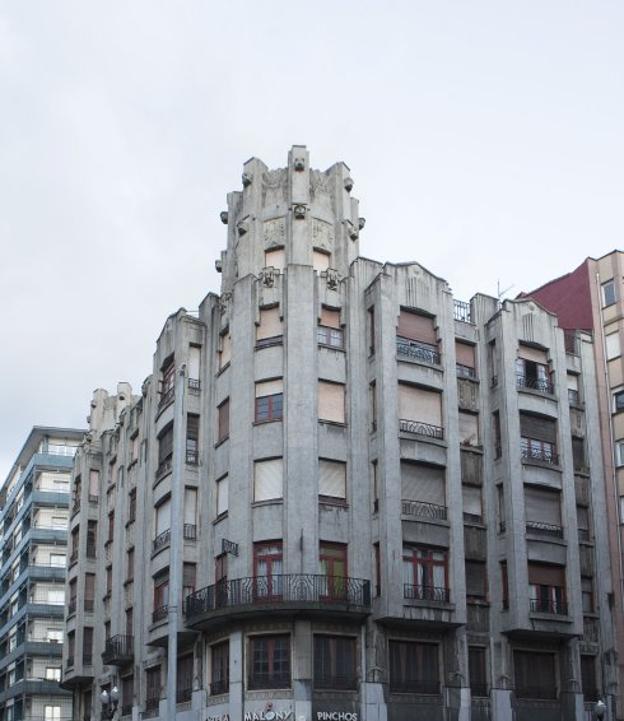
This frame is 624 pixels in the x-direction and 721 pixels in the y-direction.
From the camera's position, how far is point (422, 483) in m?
46.0

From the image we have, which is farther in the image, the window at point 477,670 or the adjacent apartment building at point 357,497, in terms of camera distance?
the window at point 477,670

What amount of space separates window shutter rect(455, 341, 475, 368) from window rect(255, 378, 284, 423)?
8.97 metres

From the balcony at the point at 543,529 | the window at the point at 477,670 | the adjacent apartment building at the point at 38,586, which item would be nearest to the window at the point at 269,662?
the window at the point at 477,670

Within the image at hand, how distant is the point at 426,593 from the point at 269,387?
33.6 feet

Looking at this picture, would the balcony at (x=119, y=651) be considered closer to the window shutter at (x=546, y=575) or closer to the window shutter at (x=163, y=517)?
the window shutter at (x=163, y=517)

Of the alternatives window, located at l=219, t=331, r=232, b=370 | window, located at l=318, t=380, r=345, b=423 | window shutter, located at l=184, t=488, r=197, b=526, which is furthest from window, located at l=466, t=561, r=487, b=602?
window, located at l=219, t=331, r=232, b=370

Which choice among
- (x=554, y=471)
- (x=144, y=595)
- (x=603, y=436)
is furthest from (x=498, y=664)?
(x=144, y=595)

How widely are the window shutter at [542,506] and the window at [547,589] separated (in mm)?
2094

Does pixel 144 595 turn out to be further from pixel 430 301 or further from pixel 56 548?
pixel 56 548

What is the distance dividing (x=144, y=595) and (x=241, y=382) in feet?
40.4

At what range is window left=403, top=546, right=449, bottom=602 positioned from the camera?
144 ft

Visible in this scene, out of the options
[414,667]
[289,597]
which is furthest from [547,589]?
[289,597]

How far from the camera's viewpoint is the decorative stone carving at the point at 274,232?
49625mm

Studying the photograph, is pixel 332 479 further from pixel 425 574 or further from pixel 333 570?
pixel 425 574
